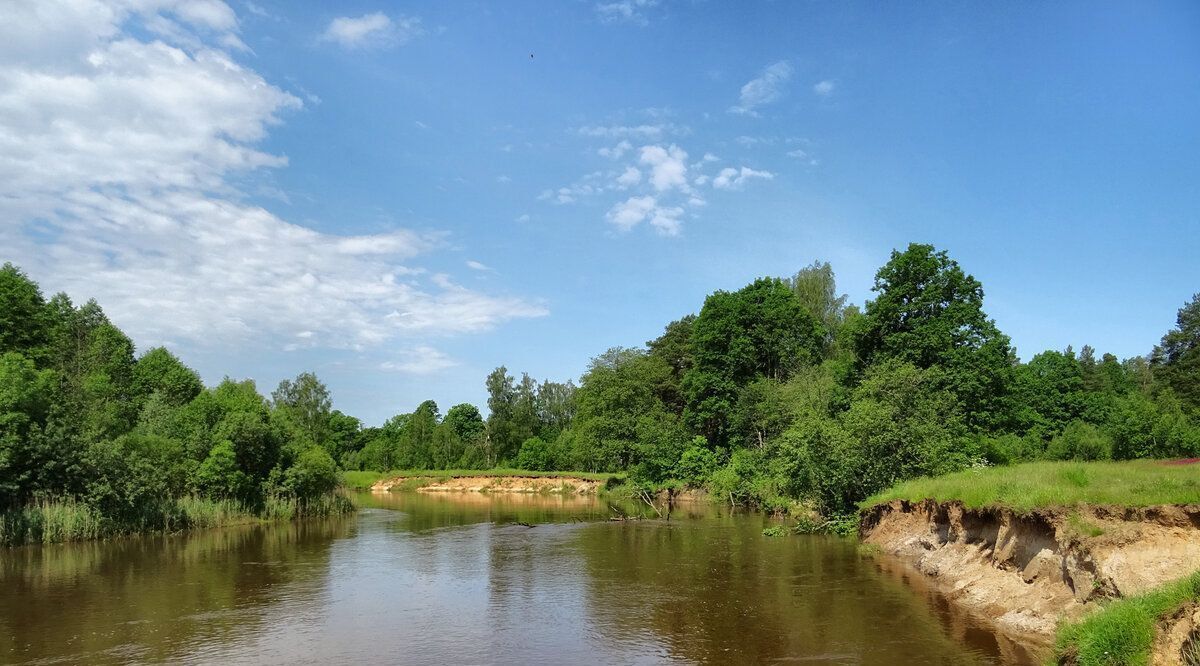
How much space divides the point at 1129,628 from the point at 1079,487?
26.9 ft

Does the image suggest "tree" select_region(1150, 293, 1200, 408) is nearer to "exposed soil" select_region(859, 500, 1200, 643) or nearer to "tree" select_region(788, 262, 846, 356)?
"tree" select_region(788, 262, 846, 356)

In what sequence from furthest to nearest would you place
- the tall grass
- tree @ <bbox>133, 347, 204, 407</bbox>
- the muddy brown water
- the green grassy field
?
the green grassy field < tree @ <bbox>133, 347, 204, 407</bbox> < the tall grass < the muddy brown water

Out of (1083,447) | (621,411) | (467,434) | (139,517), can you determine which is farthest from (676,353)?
(139,517)

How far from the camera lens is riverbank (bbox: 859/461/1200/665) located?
12.3 meters

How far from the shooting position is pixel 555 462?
95438mm

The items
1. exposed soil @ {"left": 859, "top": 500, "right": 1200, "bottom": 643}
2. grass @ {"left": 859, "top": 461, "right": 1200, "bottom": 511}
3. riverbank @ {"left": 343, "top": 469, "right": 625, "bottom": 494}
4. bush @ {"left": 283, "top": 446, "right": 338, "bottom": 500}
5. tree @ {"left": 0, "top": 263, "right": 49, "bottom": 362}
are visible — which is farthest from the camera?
riverbank @ {"left": 343, "top": 469, "right": 625, "bottom": 494}

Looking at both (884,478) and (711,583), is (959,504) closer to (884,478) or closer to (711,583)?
(711,583)

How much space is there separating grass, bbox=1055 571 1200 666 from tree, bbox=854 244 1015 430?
31.6 metres

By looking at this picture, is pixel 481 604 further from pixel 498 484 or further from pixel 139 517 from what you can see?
pixel 498 484

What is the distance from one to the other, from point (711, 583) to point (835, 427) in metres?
15.8

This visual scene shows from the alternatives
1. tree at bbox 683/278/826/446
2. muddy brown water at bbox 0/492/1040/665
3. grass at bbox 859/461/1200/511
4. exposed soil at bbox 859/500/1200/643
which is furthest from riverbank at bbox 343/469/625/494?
grass at bbox 859/461/1200/511

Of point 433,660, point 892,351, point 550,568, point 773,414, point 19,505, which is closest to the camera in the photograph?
point 433,660

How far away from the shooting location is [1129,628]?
9469 mm

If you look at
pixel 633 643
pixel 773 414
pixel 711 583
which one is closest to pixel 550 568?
pixel 711 583
